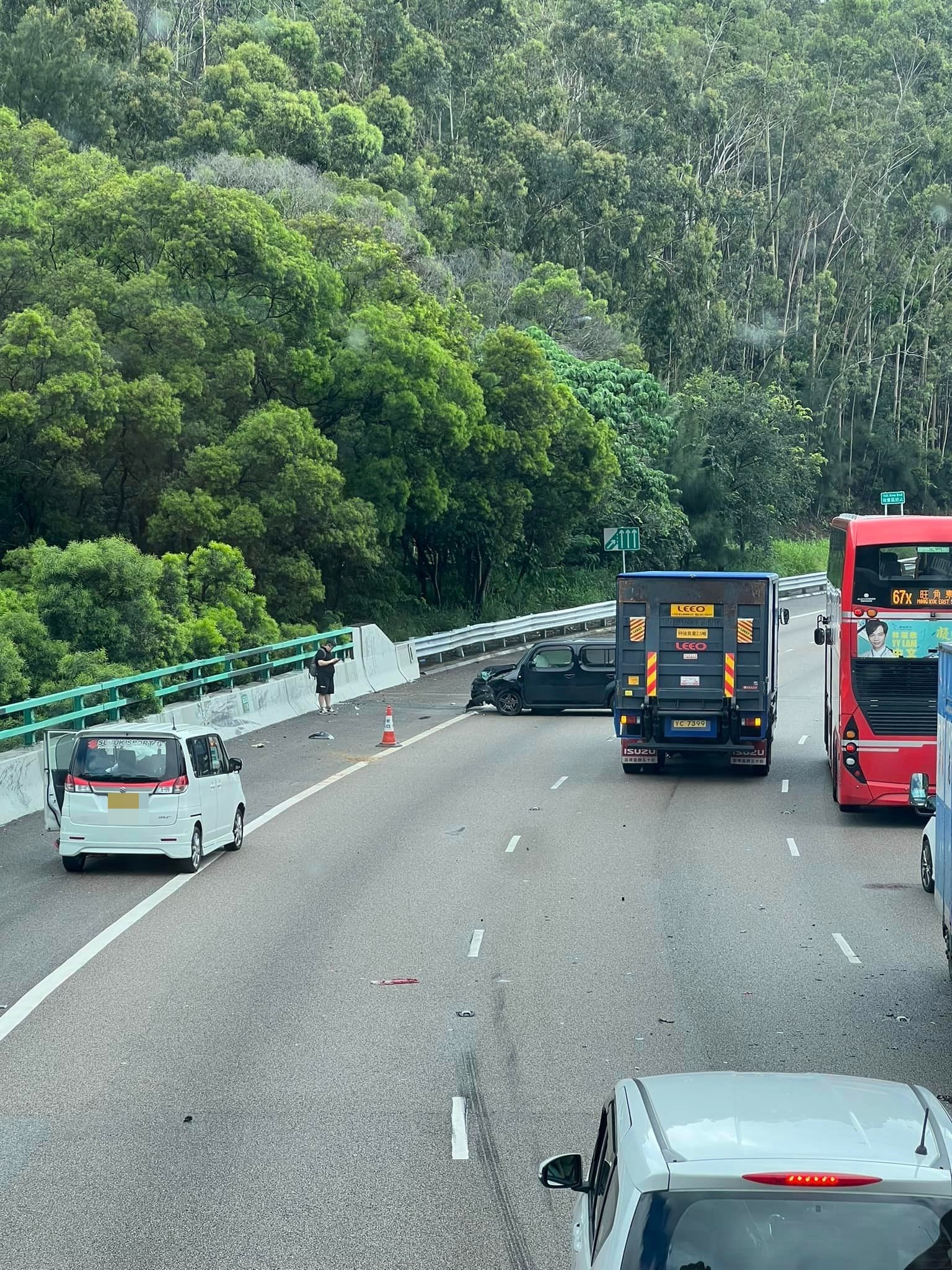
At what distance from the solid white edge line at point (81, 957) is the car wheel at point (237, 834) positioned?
1011mm

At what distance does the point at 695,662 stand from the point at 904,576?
4967mm

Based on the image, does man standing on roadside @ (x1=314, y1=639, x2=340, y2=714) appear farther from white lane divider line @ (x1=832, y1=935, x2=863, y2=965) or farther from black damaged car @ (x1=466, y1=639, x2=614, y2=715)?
white lane divider line @ (x1=832, y1=935, x2=863, y2=965)

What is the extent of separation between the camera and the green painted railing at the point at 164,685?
76.3ft

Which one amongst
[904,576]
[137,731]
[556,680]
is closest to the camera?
[137,731]

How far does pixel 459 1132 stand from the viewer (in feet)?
31.2

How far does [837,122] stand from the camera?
98.7 meters

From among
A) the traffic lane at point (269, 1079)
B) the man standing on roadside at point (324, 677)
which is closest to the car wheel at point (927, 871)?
the traffic lane at point (269, 1079)

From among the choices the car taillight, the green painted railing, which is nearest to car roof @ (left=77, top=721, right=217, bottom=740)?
the car taillight

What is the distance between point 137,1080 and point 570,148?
73.9m

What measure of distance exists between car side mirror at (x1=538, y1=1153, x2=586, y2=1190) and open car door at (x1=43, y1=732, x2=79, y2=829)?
13.0 m

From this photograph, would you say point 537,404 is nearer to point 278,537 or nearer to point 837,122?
point 278,537

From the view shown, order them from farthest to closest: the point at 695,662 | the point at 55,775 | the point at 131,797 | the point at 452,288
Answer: the point at 452,288 → the point at 695,662 → the point at 55,775 → the point at 131,797

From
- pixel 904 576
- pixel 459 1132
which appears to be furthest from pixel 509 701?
pixel 459 1132

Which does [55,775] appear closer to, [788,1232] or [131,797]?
[131,797]
